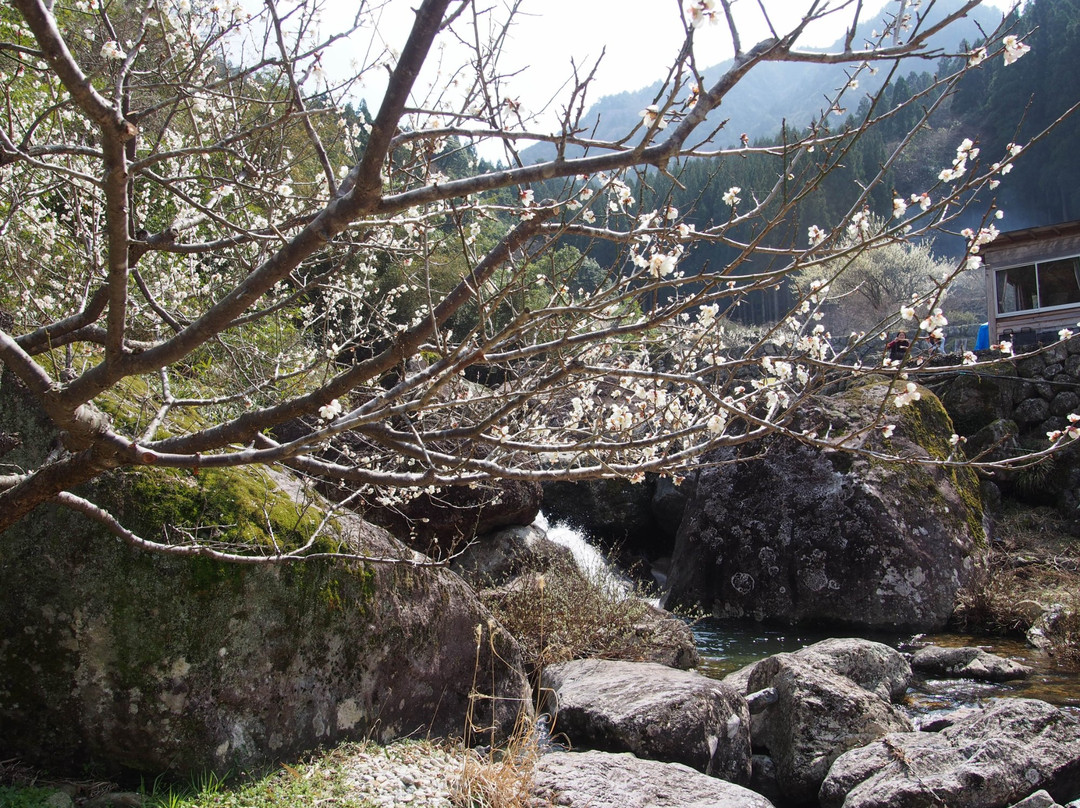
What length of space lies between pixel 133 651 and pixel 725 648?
6839 millimetres

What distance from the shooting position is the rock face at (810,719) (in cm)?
516

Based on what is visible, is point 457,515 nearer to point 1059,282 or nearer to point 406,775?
point 406,775

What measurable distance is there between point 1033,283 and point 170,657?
2051 cm

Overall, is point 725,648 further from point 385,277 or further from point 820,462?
point 385,277

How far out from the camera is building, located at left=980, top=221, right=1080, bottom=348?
17.4 m

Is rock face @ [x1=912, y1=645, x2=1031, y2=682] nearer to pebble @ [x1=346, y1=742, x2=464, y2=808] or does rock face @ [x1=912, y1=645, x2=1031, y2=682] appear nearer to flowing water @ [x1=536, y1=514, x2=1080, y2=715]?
flowing water @ [x1=536, y1=514, x2=1080, y2=715]

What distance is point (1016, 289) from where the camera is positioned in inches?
731

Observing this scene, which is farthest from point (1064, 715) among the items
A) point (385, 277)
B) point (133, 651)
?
point (385, 277)

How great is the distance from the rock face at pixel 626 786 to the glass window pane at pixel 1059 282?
18.2 metres

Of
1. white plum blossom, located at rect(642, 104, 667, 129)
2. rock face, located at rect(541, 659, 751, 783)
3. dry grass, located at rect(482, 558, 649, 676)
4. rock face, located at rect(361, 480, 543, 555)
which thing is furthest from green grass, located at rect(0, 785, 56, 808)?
rock face, located at rect(361, 480, 543, 555)

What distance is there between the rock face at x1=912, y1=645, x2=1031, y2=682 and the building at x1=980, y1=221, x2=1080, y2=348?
11.9 metres

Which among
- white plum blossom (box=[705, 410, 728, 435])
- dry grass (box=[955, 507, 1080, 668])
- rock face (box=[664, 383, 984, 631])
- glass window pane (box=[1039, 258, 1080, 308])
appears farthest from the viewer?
glass window pane (box=[1039, 258, 1080, 308])

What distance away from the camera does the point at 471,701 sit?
177 inches

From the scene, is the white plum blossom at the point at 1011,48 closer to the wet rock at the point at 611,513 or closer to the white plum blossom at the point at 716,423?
the white plum blossom at the point at 716,423
